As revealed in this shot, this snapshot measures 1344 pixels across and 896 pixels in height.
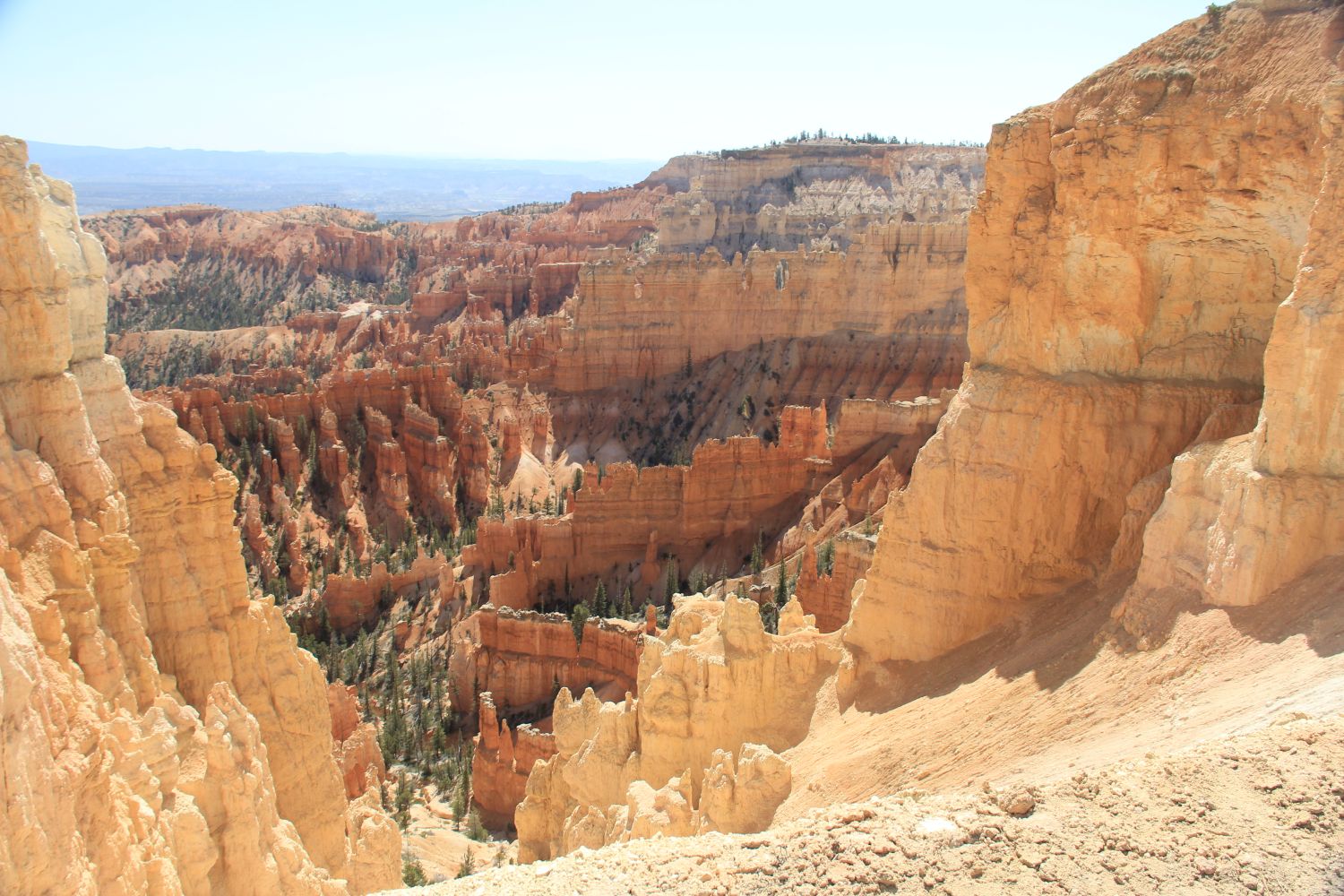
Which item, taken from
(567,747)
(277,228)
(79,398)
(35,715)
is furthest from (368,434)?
(277,228)

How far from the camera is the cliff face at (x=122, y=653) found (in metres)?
7.63

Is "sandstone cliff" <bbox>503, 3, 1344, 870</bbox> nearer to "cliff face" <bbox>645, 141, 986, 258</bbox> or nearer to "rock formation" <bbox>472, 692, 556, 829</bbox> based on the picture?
"rock formation" <bbox>472, 692, 556, 829</bbox>

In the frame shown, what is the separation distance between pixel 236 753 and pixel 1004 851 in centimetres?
705

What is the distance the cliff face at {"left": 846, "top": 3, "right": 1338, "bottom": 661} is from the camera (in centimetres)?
1013

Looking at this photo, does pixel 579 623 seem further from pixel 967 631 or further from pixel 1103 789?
pixel 1103 789

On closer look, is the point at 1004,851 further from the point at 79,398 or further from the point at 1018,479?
the point at 79,398

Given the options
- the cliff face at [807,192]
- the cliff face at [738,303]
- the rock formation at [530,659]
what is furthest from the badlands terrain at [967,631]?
the cliff face at [807,192]

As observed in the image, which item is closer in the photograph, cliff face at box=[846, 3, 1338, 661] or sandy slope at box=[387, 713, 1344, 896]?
sandy slope at box=[387, 713, 1344, 896]

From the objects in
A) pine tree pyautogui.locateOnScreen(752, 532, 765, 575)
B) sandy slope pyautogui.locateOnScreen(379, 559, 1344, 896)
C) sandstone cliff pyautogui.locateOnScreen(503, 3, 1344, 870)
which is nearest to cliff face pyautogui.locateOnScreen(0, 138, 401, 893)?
sandy slope pyautogui.locateOnScreen(379, 559, 1344, 896)

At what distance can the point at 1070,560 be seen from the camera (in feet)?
38.0

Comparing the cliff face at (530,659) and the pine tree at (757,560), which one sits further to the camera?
the pine tree at (757,560)

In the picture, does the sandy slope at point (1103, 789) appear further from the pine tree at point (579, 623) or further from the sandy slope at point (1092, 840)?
the pine tree at point (579, 623)

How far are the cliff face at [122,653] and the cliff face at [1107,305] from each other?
6.79m

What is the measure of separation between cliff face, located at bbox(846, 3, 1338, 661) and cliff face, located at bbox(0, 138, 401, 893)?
6794 mm
